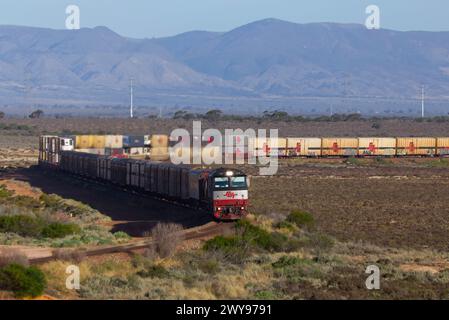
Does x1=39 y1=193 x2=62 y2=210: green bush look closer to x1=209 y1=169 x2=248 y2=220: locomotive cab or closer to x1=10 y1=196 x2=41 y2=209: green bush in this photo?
x1=10 y1=196 x2=41 y2=209: green bush

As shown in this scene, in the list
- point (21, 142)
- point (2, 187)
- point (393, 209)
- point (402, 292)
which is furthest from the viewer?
point (21, 142)

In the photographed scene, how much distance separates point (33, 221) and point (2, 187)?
83.7 ft

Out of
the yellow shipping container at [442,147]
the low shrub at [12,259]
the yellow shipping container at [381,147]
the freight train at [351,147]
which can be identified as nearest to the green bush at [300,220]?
the low shrub at [12,259]

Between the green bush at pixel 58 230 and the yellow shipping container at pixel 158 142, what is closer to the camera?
the green bush at pixel 58 230

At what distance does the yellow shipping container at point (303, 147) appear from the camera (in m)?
108

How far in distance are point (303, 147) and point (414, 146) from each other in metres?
11.9

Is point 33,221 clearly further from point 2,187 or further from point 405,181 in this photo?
point 405,181

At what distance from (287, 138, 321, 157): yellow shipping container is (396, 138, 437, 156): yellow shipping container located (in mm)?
8387

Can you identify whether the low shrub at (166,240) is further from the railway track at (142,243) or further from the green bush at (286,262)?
the green bush at (286,262)

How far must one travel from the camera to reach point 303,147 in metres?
109

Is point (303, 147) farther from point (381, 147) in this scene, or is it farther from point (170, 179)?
point (170, 179)

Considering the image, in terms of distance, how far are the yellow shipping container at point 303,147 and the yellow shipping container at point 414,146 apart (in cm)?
839

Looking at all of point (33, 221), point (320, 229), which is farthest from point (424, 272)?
point (33, 221)

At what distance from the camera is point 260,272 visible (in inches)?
1244
